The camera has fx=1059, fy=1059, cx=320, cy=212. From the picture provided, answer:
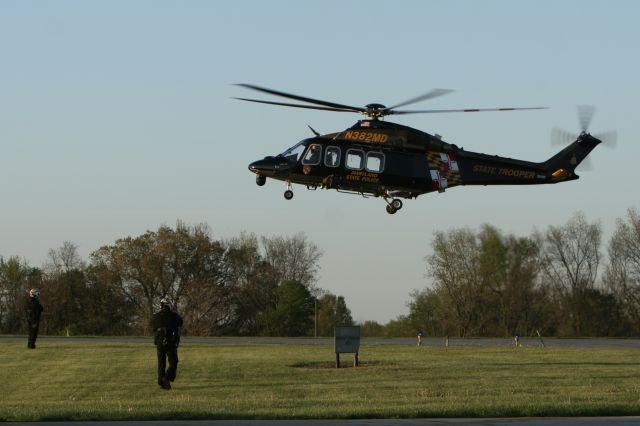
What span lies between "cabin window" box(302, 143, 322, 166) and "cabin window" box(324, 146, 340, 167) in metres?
0.22

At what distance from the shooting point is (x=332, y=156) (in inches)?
1228

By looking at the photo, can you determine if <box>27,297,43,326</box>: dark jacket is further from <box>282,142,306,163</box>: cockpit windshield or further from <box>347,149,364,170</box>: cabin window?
<box>347,149,364,170</box>: cabin window

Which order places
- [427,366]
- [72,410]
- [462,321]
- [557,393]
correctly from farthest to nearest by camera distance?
[462,321]
[427,366]
[557,393]
[72,410]

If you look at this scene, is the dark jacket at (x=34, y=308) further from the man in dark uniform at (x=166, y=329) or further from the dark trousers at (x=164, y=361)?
the man in dark uniform at (x=166, y=329)

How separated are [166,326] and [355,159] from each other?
9.55m

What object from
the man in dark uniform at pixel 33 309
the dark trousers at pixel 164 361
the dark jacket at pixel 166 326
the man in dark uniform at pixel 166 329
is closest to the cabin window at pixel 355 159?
the man in dark uniform at pixel 166 329

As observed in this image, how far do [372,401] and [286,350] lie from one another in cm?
1628

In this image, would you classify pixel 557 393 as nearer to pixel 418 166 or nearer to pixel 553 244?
pixel 418 166

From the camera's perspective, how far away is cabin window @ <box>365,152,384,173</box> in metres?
31.1

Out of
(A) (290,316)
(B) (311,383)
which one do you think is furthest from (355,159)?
(A) (290,316)

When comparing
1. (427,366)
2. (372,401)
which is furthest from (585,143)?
(372,401)

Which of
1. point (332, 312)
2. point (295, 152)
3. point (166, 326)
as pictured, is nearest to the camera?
point (166, 326)

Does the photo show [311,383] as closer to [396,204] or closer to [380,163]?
[396,204]

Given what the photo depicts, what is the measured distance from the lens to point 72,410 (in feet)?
63.8
